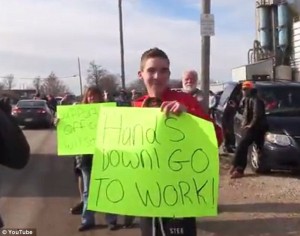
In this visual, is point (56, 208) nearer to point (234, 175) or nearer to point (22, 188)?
point (22, 188)

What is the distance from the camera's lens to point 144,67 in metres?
3.35

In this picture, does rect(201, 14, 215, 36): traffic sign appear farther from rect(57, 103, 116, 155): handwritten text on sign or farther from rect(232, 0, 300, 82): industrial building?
rect(232, 0, 300, 82): industrial building

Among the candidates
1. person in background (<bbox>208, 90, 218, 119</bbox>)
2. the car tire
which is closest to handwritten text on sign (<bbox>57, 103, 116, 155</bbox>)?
the car tire

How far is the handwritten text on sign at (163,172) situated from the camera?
318 cm

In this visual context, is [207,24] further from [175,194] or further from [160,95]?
[175,194]

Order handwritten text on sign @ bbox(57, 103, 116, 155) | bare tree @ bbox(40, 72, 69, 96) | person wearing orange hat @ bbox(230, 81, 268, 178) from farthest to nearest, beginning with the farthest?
bare tree @ bbox(40, 72, 69, 96) < person wearing orange hat @ bbox(230, 81, 268, 178) < handwritten text on sign @ bbox(57, 103, 116, 155)

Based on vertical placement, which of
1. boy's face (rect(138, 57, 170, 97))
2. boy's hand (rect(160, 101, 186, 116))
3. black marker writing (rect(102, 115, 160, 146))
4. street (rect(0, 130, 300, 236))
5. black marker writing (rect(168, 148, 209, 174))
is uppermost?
boy's face (rect(138, 57, 170, 97))

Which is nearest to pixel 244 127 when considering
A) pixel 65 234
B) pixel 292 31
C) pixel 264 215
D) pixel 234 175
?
pixel 234 175

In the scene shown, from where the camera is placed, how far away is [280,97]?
11.1 m

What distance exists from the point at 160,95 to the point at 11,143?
110 cm

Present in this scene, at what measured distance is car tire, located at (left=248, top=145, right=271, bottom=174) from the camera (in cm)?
1003

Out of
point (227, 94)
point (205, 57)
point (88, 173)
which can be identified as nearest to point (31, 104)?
point (227, 94)

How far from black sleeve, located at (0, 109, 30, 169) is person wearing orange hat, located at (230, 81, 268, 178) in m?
7.53

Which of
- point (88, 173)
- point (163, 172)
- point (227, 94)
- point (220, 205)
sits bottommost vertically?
point (220, 205)
